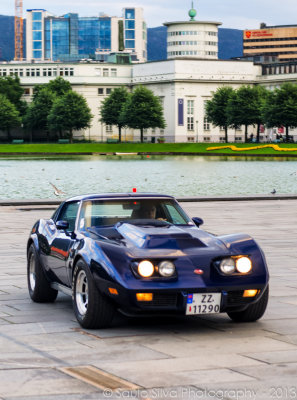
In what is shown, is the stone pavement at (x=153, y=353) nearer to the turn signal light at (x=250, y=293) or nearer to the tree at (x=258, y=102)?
the turn signal light at (x=250, y=293)

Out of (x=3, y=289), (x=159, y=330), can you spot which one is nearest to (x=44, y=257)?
(x=3, y=289)

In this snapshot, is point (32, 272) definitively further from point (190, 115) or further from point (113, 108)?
point (190, 115)

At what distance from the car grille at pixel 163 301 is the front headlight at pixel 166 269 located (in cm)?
21

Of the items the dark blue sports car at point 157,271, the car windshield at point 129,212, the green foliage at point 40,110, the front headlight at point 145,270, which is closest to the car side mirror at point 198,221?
the car windshield at point 129,212

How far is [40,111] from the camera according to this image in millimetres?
179375

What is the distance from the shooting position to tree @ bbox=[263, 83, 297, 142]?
14062 centimetres

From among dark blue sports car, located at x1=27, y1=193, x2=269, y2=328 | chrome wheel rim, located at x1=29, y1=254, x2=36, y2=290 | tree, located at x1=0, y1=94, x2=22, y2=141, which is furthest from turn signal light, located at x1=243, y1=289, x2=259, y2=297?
tree, located at x1=0, y1=94, x2=22, y2=141

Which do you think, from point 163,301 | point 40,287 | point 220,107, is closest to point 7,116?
point 220,107

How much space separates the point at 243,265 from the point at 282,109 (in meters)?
134

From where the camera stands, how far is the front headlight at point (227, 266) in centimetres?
944

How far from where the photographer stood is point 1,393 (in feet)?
23.1

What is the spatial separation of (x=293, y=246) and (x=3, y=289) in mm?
7554

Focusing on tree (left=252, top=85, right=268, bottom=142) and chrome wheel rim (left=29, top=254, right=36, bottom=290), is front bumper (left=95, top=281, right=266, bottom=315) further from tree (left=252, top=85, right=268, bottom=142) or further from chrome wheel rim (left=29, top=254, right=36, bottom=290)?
tree (left=252, top=85, right=268, bottom=142)

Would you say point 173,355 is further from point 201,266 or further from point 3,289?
point 3,289
